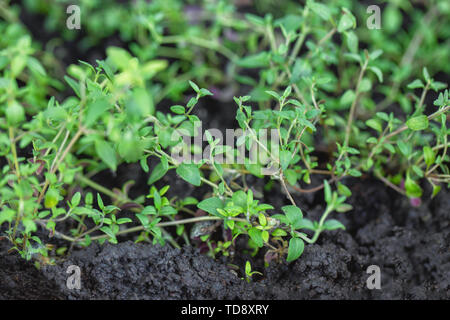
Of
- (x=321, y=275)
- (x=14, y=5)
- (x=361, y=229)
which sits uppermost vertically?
(x=14, y=5)

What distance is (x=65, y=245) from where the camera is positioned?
1396 millimetres

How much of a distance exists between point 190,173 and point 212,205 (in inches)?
4.7

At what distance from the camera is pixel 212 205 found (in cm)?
125

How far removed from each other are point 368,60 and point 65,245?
121 centimetres

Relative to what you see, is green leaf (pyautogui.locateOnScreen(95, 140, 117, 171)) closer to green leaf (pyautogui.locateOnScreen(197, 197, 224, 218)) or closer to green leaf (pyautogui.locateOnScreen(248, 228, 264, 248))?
green leaf (pyautogui.locateOnScreen(197, 197, 224, 218))

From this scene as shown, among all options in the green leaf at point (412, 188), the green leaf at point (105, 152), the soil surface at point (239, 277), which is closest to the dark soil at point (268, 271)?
the soil surface at point (239, 277)

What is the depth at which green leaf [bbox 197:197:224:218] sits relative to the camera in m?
1.23

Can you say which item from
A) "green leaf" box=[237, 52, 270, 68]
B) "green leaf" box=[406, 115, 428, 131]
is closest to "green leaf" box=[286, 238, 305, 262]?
"green leaf" box=[406, 115, 428, 131]

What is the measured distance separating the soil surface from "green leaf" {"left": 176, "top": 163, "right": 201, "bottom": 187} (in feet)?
0.82

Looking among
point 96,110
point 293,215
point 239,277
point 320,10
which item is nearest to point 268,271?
point 239,277

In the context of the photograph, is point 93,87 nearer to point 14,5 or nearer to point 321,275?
point 321,275

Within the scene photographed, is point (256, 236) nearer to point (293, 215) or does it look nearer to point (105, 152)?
point (293, 215)

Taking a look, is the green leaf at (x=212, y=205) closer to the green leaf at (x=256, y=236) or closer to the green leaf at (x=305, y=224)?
the green leaf at (x=256, y=236)
